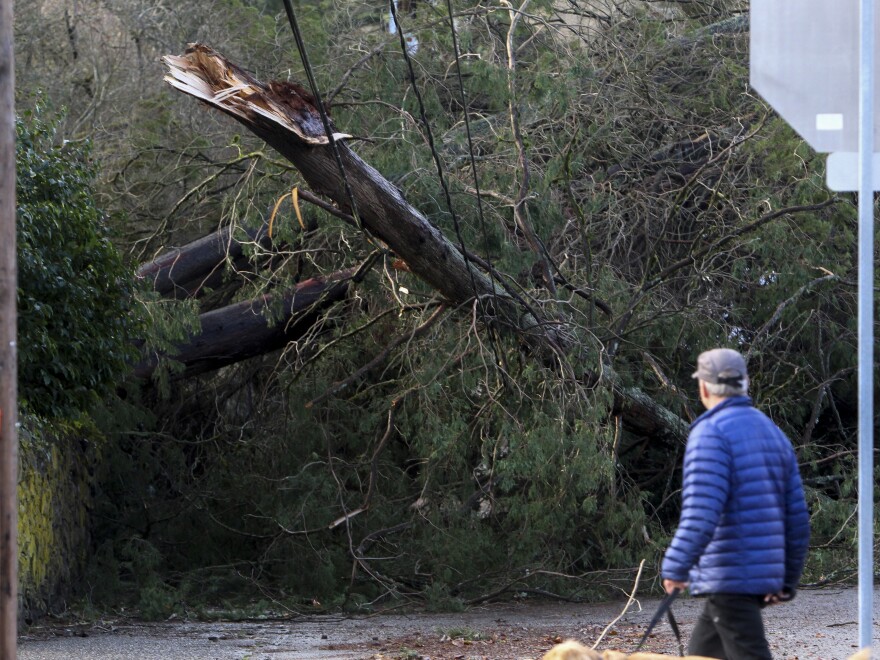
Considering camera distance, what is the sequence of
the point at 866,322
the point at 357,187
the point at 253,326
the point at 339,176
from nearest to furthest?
the point at 866,322, the point at 339,176, the point at 357,187, the point at 253,326

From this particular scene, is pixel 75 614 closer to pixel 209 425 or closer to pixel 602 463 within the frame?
pixel 209 425

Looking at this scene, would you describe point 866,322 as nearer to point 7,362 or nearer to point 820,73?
point 820,73

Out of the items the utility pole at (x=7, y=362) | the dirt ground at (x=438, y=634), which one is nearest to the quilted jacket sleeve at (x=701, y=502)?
the utility pole at (x=7, y=362)

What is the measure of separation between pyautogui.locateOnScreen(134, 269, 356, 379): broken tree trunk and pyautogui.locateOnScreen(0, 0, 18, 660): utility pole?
5577mm

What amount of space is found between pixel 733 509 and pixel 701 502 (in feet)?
0.55

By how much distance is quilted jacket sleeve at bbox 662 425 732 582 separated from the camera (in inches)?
159

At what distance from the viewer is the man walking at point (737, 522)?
4.09 metres

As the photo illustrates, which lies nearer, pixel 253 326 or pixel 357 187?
pixel 357 187

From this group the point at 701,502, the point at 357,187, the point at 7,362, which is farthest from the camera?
the point at 357,187

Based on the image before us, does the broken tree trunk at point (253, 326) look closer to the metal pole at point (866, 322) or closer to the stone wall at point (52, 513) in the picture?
the stone wall at point (52, 513)

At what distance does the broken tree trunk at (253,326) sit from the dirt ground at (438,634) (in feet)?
9.38

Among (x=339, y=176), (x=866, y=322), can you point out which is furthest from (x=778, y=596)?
(x=339, y=176)

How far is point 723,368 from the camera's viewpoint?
169 inches

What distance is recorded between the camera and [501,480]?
927 centimetres
